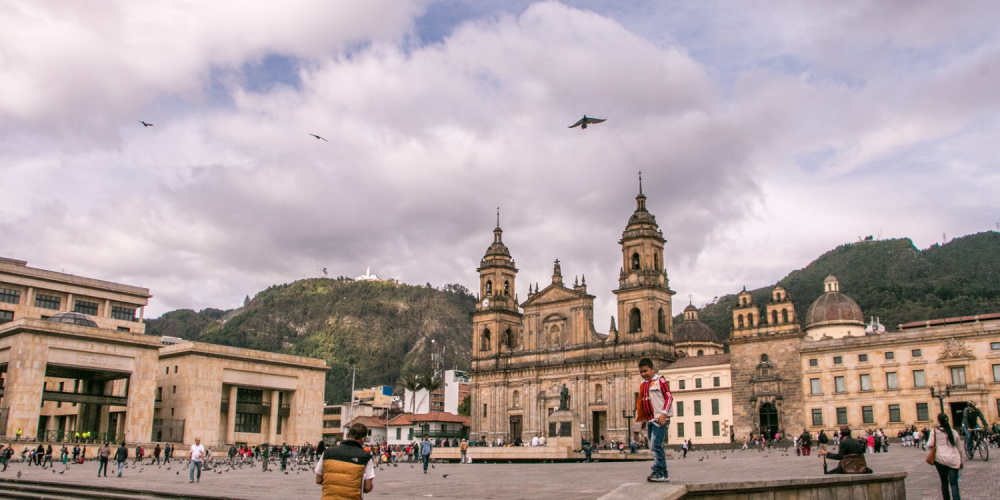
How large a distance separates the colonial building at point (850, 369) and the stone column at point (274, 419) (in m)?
34.8

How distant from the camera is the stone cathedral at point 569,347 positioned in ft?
222

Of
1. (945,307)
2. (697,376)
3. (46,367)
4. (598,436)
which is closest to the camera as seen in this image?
(46,367)

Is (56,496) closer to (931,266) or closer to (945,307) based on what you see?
(945,307)

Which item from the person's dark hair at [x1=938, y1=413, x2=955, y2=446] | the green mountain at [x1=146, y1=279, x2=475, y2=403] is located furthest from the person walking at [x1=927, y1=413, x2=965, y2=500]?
the green mountain at [x1=146, y1=279, x2=475, y2=403]

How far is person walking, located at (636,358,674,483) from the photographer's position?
32.6 feet

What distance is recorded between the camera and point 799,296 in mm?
108312

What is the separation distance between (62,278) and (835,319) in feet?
199

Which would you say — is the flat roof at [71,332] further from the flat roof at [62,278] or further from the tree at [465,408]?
the tree at [465,408]

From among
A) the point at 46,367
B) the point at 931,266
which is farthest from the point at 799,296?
the point at 46,367

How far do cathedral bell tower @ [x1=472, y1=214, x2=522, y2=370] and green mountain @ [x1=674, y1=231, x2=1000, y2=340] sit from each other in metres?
31.7

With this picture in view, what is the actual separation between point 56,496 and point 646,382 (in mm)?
13512

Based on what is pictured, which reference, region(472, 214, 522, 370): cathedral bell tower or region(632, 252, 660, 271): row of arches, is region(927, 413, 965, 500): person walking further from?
region(472, 214, 522, 370): cathedral bell tower

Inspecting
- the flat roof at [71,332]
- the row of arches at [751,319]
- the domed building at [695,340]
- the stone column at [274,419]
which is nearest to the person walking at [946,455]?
the flat roof at [71,332]

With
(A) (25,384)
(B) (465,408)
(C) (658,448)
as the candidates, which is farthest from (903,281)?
(C) (658,448)
